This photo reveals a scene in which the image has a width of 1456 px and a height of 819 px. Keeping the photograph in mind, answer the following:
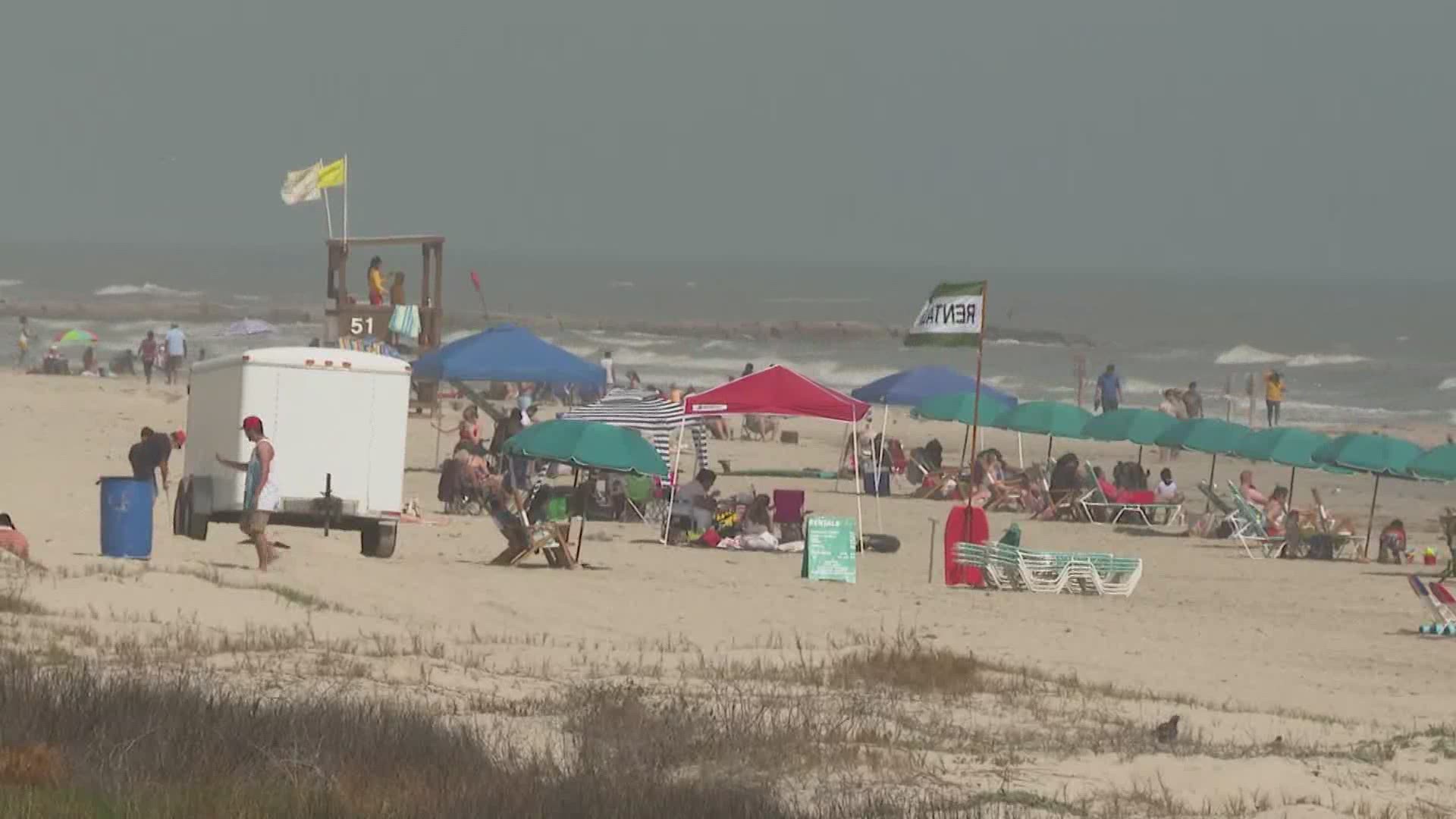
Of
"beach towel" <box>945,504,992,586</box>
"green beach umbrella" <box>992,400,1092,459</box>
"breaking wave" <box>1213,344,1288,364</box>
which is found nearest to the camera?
"beach towel" <box>945,504,992,586</box>

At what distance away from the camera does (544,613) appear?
14031 mm

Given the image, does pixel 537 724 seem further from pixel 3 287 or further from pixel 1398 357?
pixel 3 287

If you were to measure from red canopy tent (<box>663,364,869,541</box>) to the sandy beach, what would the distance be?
125 centimetres

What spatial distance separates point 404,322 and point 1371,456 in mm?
13929

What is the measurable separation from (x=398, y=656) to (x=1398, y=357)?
75.7 m

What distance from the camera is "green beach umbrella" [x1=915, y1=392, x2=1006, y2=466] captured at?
2525cm

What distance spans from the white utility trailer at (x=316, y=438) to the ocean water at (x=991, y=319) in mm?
32910

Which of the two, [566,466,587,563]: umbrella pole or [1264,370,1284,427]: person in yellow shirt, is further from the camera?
[1264,370,1284,427]: person in yellow shirt

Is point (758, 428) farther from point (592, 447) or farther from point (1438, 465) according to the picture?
point (1438, 465)

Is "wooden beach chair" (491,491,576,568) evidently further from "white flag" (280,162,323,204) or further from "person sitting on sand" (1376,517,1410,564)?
"white flag" (280,162,323,204)

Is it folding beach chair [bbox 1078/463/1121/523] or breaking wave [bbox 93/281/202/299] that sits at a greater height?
breaking wave [bbox 93/281/202/299]

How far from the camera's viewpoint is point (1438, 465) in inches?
778

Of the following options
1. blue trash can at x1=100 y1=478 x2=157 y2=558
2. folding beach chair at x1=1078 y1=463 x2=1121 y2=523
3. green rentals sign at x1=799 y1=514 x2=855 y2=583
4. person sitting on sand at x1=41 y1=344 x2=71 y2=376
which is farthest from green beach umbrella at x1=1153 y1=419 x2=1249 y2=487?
person sitting on sand at x1=41 y1=344 x2=71 y2=376

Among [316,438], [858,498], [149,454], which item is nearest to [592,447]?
[858,498]
